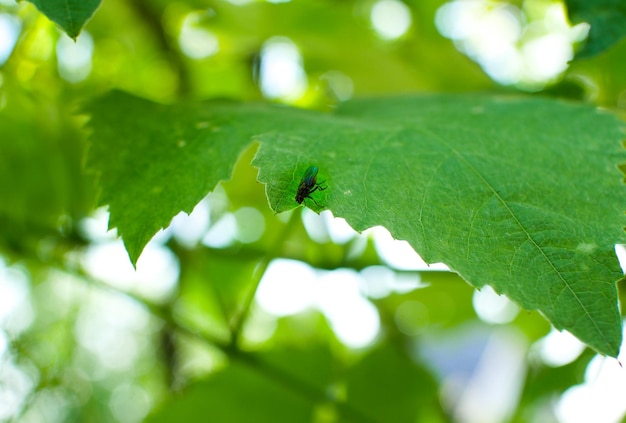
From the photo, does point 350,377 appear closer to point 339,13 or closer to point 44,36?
point 339,13

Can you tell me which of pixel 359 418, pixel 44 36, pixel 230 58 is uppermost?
pixel 230 58

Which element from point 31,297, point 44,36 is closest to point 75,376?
point 44,36

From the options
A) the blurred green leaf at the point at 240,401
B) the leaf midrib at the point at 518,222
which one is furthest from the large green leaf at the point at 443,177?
the blurred green leaf at the point at 240,401

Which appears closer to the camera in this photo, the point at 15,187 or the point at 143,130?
the point at 143,130

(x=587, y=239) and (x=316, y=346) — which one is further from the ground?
(x=587, y=239)

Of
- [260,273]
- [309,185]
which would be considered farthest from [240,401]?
[309,185]

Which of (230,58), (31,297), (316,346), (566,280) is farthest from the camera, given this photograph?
(31,297)

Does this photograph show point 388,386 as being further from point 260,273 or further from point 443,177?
point 443,177
